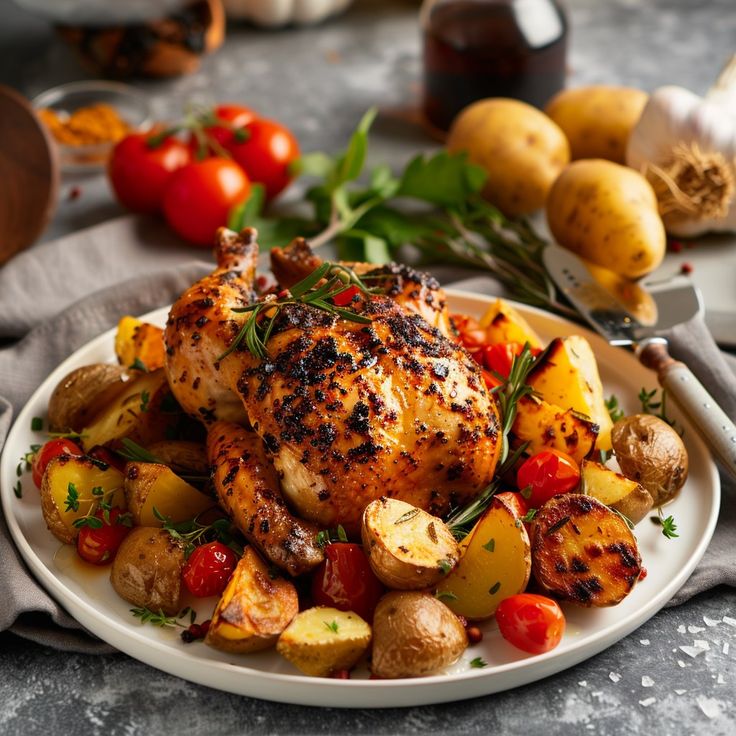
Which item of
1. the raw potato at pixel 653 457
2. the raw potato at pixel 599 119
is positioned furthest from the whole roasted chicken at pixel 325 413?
the raw potato at pixel 599 119

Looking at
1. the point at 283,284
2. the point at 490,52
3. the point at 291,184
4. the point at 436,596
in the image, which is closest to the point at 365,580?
the point at 436,596

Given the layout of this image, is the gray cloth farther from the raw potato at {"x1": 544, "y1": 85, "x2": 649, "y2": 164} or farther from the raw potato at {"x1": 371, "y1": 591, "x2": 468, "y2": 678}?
the raw potato at {"x1": 544, "y1": 85, "x2": 649, "y2": 164}

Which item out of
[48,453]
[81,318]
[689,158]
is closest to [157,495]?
[48,453]

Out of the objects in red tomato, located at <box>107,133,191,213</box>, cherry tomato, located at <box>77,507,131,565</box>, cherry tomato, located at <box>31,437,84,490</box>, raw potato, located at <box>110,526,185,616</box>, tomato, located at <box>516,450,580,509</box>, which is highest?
tomato, located at <box>516,450,580,509</box>

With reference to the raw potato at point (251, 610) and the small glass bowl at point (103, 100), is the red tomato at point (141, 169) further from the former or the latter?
the raw potato at point (251, 610)

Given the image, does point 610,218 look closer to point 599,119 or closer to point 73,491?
point 599,119

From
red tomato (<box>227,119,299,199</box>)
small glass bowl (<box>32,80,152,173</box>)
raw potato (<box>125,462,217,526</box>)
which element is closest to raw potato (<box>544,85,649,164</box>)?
red tomato (<box>227,119,299,199</box>)
